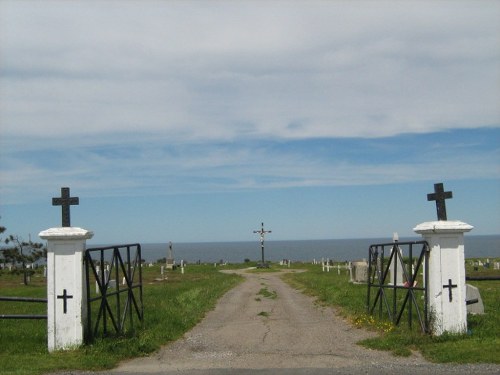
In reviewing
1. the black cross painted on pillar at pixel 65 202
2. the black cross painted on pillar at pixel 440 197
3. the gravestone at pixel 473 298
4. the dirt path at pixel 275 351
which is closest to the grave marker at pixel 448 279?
the black cross painted on pillar at pixel 440 197

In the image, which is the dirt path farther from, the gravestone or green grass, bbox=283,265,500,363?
the gravestone

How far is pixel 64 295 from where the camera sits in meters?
9.83

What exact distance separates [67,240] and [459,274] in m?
6.45

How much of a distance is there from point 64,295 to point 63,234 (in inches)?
38.5

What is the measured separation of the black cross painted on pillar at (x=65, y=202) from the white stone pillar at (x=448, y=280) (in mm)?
6056

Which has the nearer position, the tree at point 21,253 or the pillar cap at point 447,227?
→ the pillar cap at point 447,227

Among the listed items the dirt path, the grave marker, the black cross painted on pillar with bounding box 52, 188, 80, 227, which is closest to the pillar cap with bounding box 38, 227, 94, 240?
the black cross painted on pillar with bounding box 52, 188, 80, 227

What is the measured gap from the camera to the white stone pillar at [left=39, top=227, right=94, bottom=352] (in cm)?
981

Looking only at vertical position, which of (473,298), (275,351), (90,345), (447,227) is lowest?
(275,351)

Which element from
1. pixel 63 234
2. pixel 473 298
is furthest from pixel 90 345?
pixel 473 298

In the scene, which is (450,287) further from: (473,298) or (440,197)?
(473,298)

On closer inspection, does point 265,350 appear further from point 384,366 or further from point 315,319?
point 315,319

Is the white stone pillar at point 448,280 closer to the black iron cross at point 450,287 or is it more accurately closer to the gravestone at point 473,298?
the black iron cross at point 450,287

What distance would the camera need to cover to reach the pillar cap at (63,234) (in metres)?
9.80
